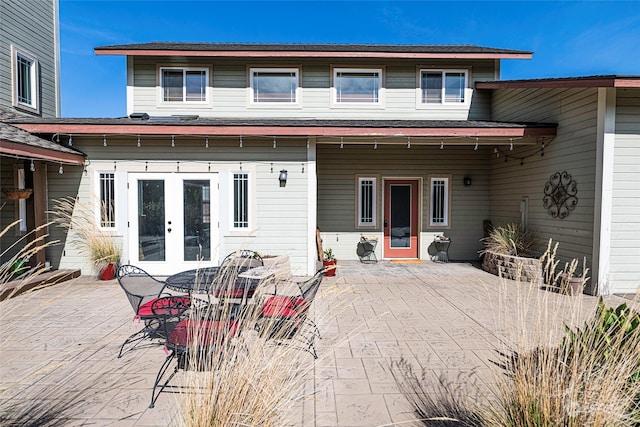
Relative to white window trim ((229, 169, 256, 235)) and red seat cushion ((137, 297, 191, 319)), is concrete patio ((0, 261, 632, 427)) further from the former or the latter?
white window trim ((229, 169, 256, 235))

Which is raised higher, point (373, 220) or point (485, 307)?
point (373, 220)

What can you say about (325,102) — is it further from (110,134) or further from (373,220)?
(110,134)

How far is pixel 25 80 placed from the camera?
9.41 m

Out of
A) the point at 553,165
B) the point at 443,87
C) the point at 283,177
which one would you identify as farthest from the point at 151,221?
the point at 553,165

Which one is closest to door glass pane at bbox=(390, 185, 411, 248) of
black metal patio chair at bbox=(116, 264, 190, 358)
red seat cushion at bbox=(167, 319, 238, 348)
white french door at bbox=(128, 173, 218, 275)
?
white french door at bbox=(128, 173, 218, 275)

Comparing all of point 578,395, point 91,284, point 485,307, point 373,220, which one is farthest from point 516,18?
point 91,284

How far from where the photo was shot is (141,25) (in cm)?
1252

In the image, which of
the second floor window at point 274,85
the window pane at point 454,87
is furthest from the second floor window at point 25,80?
the window pane at point 454,87

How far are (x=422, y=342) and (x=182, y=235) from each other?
5.22 m

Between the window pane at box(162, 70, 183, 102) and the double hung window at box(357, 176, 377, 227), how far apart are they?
17.9 ft

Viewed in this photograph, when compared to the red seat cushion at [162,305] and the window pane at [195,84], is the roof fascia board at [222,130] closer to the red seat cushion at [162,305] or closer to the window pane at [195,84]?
the window pane at [195,84]

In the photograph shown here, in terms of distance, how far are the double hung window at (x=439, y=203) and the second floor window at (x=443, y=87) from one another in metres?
2.28

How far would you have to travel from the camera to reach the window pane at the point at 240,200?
7.10m

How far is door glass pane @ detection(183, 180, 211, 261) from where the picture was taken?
700 cm
